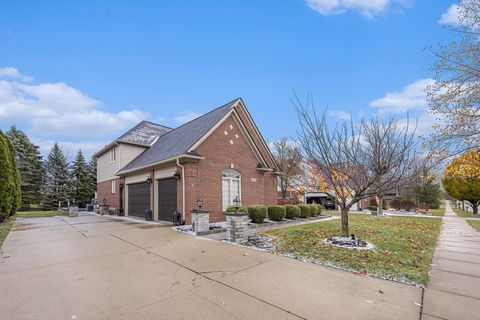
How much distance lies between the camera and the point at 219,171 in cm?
1298

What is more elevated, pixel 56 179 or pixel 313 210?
pixel 56 179

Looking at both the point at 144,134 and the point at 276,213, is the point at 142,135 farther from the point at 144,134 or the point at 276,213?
the point at 276,213

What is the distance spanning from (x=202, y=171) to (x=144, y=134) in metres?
11.1

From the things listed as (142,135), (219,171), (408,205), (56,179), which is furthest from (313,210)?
(56,179)

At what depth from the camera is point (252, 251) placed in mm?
6773

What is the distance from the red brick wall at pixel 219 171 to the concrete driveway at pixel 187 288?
5.10m

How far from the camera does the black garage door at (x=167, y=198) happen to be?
12.6m

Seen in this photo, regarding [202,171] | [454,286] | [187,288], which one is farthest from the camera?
[202,171]

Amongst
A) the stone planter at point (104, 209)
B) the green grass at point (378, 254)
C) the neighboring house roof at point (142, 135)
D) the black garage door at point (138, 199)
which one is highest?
the neighboring house roof at point (142, 135)

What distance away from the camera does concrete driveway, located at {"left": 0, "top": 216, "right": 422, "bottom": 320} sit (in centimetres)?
340

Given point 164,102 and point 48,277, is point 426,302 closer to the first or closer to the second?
point 48,277

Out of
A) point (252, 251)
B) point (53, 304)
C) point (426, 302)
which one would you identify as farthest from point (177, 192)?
point (426, 302)

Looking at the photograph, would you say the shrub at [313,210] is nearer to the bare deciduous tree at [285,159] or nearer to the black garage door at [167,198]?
the black garage door at [167,198]

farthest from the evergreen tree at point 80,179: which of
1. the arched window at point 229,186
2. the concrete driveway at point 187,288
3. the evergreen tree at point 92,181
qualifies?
the concrete driveway at point 187,288
